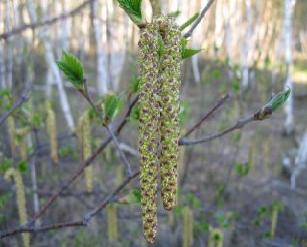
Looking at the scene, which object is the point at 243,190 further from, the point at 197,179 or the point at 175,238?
the point at 175,238

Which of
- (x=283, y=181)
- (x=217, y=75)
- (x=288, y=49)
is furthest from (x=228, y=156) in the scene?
(x=217, y=75)

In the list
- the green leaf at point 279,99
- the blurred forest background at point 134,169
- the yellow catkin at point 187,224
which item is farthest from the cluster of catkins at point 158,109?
the yellow catkin at point 187,224

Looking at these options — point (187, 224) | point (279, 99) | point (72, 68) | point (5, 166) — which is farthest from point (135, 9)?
point (187, 224)

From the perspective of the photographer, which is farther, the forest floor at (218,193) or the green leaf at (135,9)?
the forest floor at (218,193)

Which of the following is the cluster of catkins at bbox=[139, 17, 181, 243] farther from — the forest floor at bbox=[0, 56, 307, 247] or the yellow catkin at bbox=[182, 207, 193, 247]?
the yellow catkin at bbox=[182, 207, 193, 247]

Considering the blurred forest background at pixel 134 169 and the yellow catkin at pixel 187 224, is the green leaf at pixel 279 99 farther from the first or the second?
the yellow catkin at pixel 187 224

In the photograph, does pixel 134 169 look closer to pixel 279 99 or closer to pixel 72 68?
pixel 72 68
